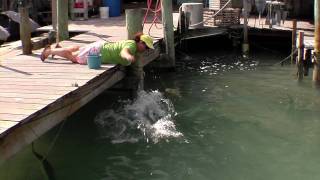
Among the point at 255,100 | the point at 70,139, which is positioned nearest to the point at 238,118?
the point at 255,100

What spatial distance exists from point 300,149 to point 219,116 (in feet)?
7.23

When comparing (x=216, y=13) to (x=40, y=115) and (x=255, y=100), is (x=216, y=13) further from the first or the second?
(x=40, y=115)

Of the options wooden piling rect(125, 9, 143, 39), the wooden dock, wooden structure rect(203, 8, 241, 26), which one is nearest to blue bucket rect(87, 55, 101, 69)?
the wooden dock

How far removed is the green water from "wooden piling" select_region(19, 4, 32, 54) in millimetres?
1791

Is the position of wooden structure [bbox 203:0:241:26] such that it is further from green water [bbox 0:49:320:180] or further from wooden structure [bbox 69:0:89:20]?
wooden structure [bbox 69:0:89:20]

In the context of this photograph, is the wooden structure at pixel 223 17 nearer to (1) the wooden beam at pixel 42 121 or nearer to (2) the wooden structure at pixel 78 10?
(2) the wooden structure at pixel 78 10

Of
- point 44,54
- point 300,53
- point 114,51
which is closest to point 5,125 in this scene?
point 114,51

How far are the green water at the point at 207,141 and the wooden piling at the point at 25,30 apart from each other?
1.79 meters

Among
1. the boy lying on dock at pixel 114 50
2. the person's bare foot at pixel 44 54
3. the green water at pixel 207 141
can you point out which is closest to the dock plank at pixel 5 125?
the green water at pixel 207 141

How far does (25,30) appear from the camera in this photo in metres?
10.4

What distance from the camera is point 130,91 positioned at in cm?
1048

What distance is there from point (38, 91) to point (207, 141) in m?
3.21

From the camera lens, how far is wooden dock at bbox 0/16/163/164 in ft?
20.0

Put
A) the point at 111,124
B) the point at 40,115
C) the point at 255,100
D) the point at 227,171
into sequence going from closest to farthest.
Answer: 1. the point at 40,115
2. the point at 227,171
3. the point at 111,124
4. the point at 255,100
